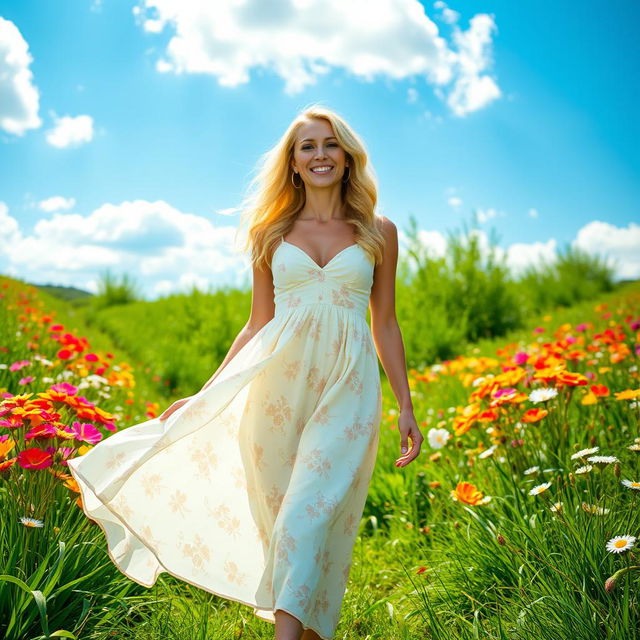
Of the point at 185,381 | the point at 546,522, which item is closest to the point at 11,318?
the point at 185,381

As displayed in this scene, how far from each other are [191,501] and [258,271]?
1.01 metres

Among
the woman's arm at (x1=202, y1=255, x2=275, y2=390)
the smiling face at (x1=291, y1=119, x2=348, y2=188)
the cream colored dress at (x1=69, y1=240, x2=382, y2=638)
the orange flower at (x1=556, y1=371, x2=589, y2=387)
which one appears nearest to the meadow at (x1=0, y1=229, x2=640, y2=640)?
the orange flower at (x1=556, y1=371, x2=589, y2=387)

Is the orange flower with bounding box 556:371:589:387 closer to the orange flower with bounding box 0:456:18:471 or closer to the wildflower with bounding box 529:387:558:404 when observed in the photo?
the wildflower with bounding box 529:387:558:404

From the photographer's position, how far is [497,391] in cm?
330

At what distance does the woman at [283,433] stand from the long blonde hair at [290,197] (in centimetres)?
1

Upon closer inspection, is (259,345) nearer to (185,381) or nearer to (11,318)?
(11,318)

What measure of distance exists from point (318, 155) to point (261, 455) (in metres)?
1.28

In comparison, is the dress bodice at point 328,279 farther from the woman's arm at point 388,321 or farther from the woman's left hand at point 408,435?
the woman's left hand at point 408,435

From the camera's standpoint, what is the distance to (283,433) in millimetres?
2523

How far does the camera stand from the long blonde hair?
2.83 m

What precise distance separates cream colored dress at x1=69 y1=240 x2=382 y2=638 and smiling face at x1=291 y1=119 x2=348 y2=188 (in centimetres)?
33

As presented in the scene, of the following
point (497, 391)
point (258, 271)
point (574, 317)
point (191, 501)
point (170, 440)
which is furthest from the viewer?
point (574, 317)

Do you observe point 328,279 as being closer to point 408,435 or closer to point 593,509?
point 408,435

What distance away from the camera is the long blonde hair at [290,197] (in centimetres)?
283
